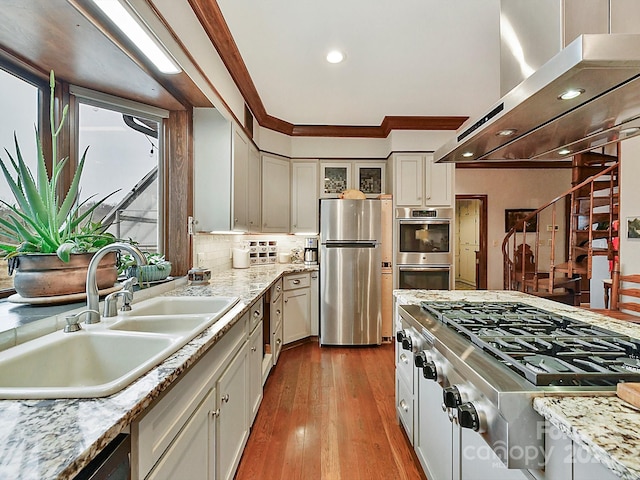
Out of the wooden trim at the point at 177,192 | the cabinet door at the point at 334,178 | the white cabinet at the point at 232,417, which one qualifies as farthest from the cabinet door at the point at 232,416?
the cabinet door at the point at 334,178

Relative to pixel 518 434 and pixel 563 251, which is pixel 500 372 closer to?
pixel 518 434

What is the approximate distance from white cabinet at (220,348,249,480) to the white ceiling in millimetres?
2106

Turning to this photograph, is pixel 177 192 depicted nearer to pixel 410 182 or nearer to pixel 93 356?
pixel 93 356

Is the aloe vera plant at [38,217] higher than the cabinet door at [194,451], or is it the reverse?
the aloe vera plant at [38,217]

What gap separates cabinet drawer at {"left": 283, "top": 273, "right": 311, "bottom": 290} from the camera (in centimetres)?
347

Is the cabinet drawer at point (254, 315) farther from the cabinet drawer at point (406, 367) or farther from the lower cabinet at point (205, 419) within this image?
the cabinet drawer at point (406, 367)

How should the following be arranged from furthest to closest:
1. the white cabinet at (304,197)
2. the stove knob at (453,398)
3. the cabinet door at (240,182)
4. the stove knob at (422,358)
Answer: the white cabinet at (304,197)
the cabinet door at (240,182)
the stove knob at (422,358)
the stove knob at (453,398)

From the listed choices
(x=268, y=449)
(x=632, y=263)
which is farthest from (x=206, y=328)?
(x=632, y=263)

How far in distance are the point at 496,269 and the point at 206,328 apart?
590cm

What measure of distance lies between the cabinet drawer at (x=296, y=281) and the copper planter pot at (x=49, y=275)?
2.18 m

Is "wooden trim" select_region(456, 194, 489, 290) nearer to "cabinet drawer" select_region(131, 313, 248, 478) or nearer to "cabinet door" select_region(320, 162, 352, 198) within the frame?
"cabinet door" select_region(320, 162, 352, 198)

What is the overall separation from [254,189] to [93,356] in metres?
A: 2.48

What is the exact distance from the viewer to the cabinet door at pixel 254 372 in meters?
1.95

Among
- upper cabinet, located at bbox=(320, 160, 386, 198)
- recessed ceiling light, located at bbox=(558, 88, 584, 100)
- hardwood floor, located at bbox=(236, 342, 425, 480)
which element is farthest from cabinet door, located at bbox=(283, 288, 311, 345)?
recessed ceiling light, located at bbox=(558, 88, 584, 100)
